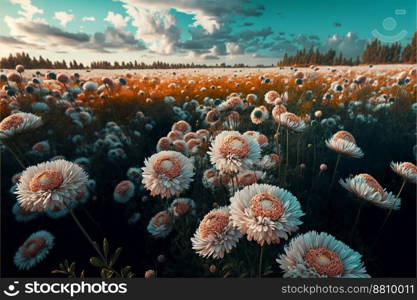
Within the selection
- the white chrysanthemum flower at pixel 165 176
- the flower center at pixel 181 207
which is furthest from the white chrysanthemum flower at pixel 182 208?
the white chrysanthemum flower at pixel 165 176

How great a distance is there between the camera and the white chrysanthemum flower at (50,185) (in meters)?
0.96

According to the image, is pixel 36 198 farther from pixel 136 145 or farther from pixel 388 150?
pixel 388 150

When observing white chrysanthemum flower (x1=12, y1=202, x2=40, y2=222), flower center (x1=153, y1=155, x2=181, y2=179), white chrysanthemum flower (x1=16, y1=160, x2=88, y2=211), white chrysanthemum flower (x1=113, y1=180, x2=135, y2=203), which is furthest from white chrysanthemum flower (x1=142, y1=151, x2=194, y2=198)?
white chrysanthemum flower (x1=12, y1=202, x2=40, y2=222)

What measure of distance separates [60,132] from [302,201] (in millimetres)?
2481

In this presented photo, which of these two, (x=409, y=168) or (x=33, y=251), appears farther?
(x=33, y=251)

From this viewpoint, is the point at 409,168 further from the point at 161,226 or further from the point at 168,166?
the point at 161,226

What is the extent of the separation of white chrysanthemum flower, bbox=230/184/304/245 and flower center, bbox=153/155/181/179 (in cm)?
35

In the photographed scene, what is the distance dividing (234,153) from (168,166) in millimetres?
299

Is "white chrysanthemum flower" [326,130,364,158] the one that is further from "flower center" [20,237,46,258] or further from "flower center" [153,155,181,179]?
"flower center" [20,237,46,258]

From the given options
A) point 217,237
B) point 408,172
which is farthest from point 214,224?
point 408,172

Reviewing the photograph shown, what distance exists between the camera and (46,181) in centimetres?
98

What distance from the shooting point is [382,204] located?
1.16 metres

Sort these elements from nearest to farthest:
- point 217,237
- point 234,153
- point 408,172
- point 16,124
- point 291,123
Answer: point 217,237, point 234,153, point 408,172, point 16,124, point 291,123

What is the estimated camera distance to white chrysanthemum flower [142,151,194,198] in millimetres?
1096
